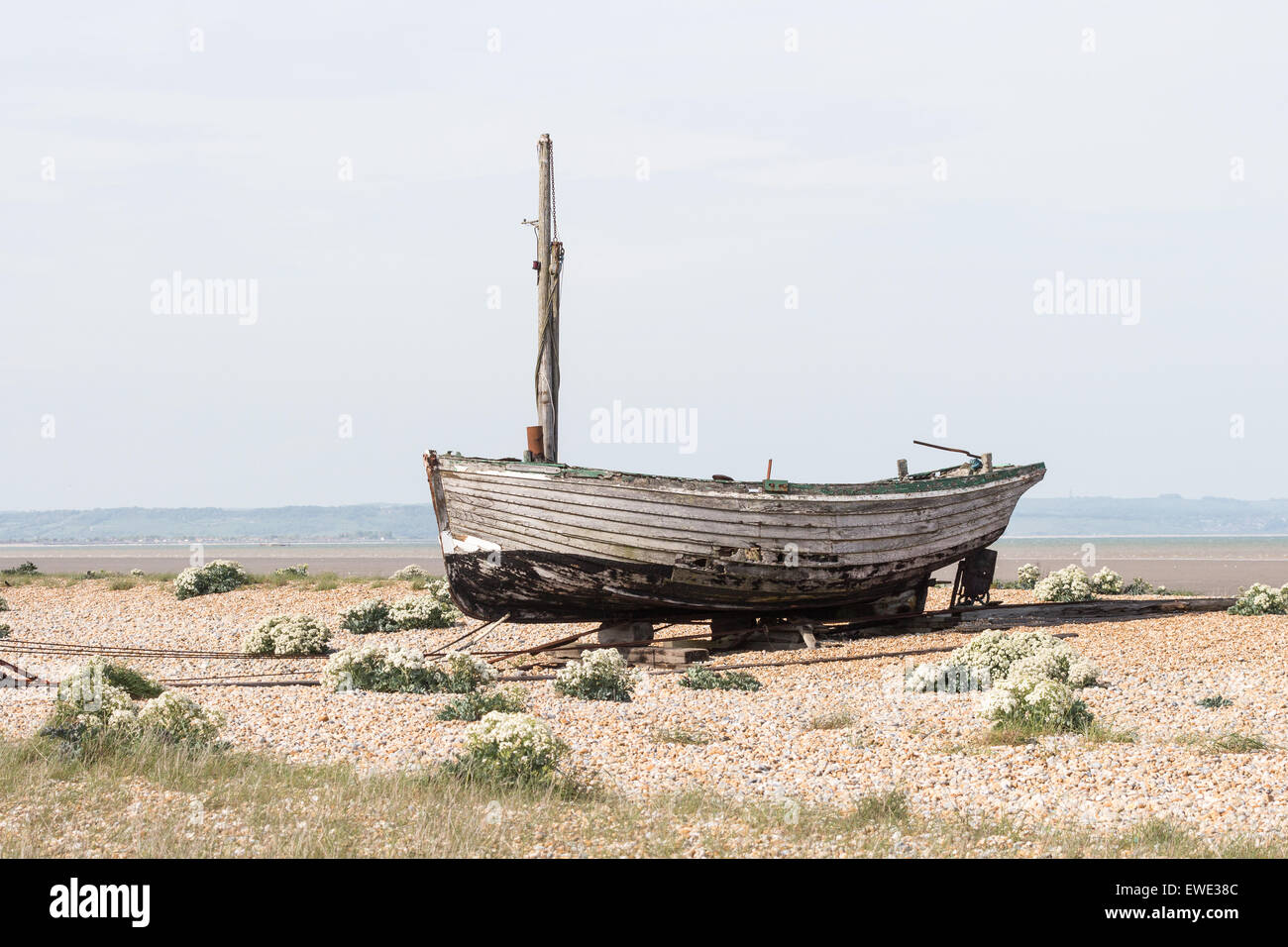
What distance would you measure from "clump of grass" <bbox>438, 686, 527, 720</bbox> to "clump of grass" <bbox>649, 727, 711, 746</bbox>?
157cm

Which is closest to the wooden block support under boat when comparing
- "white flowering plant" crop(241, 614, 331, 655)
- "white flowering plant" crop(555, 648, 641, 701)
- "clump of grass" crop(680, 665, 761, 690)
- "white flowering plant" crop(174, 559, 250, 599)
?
"clump of grass" crop(680, 665, 761, 690)

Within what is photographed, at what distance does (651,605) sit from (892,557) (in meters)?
4.39

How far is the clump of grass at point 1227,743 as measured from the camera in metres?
10.9

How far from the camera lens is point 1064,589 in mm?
26438

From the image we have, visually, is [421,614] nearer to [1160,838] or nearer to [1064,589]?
[1064,589]

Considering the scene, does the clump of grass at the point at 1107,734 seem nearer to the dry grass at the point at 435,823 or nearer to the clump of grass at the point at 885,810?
the dry grass at the point at 435,823

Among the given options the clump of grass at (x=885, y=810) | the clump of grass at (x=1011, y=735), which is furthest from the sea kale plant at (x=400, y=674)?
the clump of grass at (x=885, y=810)

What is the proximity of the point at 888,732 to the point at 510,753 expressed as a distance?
14.9 feet

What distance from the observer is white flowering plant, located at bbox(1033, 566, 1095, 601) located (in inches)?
1033

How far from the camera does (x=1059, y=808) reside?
912 cm

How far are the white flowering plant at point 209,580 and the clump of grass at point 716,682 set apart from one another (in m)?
19.7

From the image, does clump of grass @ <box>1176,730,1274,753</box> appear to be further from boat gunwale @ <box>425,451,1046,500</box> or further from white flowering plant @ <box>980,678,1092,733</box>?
boat gunwale @ <box>425,451,1046,500</box>
